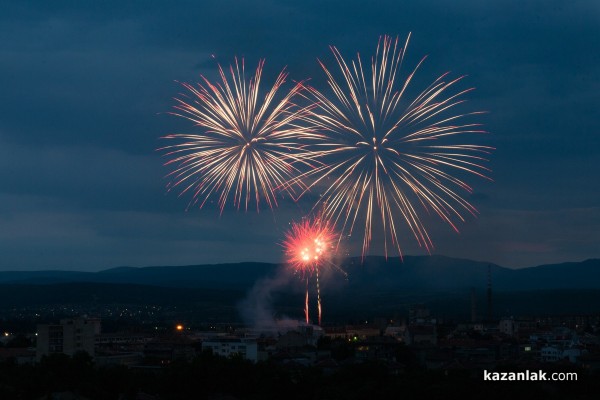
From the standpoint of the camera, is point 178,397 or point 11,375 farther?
point 11,375

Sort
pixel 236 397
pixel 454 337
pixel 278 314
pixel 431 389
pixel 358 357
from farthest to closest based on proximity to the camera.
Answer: pixel 278 314, pixel 454 337, pixel 358 357, pixel 236 397, pixel 431 389

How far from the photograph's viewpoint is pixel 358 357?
81312 mm

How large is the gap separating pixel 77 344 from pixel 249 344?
39.8 feet

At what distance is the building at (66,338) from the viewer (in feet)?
269

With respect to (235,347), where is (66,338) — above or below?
above

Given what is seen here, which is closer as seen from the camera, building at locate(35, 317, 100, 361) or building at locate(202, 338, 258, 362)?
building at locate(35, 317, 100, 361)

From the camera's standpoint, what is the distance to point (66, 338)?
8306 cm

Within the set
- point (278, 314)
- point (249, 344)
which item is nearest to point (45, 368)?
point (249, 344)

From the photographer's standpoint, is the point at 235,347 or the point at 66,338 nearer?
the point at 66,338

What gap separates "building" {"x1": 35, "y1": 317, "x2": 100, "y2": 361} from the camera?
81875mm

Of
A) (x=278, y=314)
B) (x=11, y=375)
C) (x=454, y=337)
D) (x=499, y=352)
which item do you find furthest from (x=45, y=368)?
(x=278, y=314)

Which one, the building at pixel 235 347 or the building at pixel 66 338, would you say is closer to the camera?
the building at pixel 66 338

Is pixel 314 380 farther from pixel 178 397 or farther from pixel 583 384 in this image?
pixel 583 384

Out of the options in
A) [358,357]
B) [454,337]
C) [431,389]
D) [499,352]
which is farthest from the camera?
[454,337]
